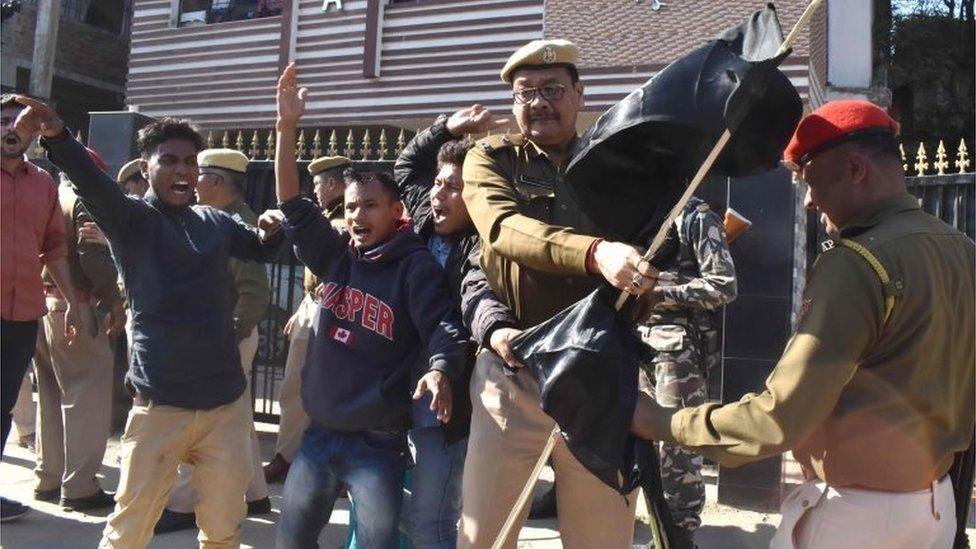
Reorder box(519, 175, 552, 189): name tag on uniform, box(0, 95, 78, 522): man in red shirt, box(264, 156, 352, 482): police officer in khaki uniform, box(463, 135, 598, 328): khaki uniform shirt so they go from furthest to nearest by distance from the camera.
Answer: box(264, 156, 352, 482): police officer in khaki uniform
box(0, 95, 78, 522): man in red shirt
box(519, 175, 552, 189): name tag on uniform
box(463, 135, 598, 328): khaki uniform shirt

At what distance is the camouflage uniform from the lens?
4.06 m

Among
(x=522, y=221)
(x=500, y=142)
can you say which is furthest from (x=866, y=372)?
(x=500, y=142)

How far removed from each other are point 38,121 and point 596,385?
221cm

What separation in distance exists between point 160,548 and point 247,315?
122 centimetres

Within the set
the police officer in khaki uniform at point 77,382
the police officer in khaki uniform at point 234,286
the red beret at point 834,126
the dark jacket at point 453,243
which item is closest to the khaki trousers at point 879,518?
the red beret at point 834,126

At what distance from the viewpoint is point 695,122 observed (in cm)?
205

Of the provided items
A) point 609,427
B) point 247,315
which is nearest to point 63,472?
point 247,315

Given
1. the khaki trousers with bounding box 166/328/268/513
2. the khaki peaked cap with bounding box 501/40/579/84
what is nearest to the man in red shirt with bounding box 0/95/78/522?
the khaki trousers with bounding box 166/328/268/513

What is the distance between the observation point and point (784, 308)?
5.46m

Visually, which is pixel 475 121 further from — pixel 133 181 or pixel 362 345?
pixel 133 181

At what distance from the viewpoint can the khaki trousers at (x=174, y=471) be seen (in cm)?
332

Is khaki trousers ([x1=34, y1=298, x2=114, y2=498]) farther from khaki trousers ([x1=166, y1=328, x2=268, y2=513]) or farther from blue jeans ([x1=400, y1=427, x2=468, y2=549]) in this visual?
blue jeans ([x1=400, y1=427, x2=468, y2=549])

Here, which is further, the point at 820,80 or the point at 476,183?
the point at 820,80

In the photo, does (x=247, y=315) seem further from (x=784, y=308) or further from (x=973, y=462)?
(x=973, y=462)
